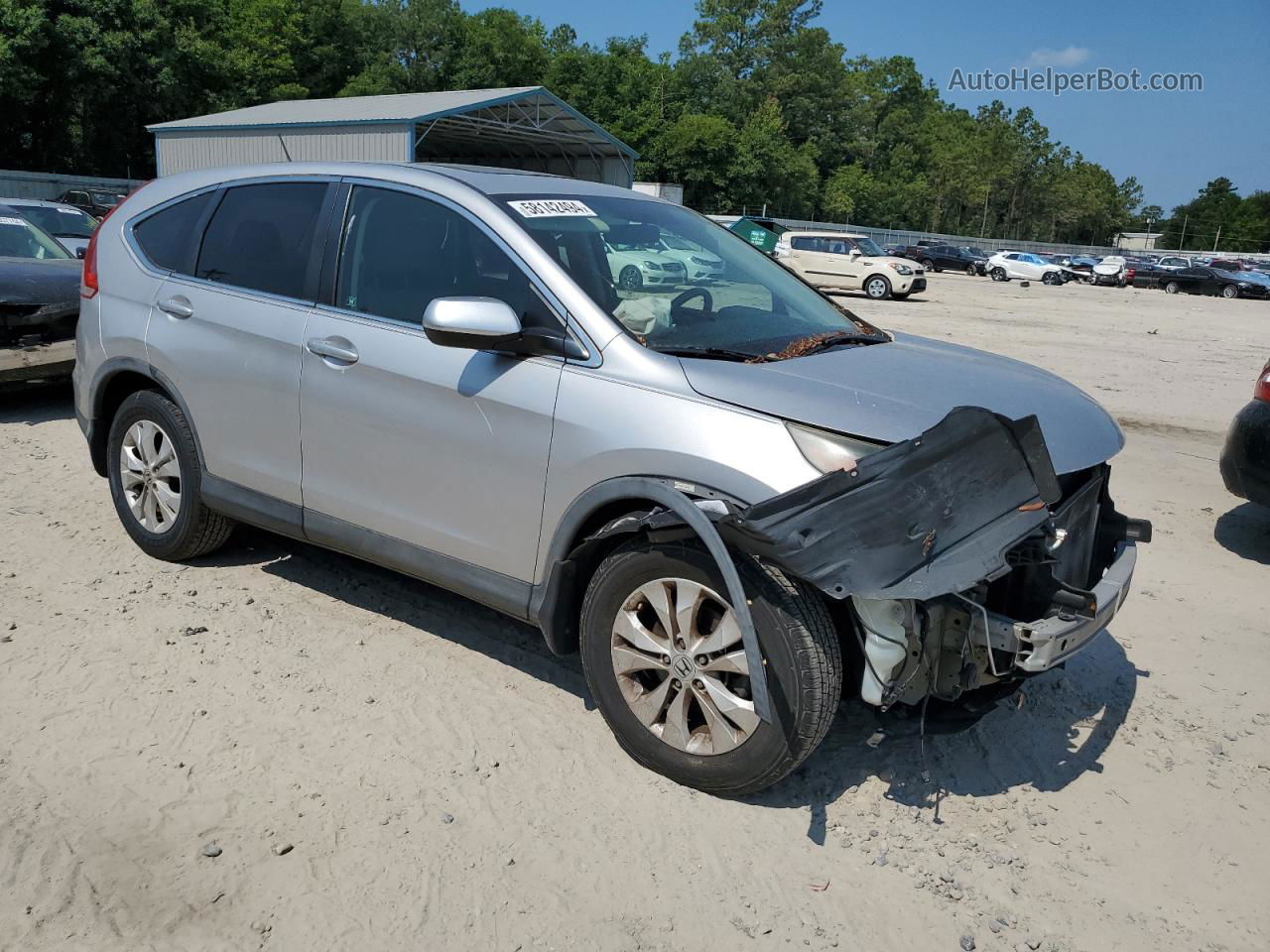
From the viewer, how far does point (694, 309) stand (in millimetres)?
3684

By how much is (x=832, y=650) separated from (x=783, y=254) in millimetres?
27427

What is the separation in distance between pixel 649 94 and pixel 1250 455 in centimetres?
7566

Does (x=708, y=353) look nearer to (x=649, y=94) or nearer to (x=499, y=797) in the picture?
(x=499, y=797)

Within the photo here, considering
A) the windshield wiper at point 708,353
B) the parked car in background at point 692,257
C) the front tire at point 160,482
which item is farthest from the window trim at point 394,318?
the front tire at point 160,482

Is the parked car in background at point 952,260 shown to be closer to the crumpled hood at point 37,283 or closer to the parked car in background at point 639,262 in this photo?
the crumpled hood at point 37,283

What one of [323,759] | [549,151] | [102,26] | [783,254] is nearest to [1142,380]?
[323,759]

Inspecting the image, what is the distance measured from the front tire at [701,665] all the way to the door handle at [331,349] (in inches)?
53.5

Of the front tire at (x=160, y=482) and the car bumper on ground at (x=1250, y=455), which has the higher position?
the car bumper on ground at (x=1250, y=455)

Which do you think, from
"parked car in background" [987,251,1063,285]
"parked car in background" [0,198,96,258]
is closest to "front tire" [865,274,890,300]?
"parked car in background" [987,251,1063,285]

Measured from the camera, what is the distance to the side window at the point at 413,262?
142 inches

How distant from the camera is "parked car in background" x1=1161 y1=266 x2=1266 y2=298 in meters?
39.6

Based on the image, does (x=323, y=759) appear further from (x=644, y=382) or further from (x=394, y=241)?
(x=394, y=241)

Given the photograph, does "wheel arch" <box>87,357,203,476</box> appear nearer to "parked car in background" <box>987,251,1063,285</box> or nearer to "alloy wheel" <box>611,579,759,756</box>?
"alloy wheel" <box>611,579,759,756</box>

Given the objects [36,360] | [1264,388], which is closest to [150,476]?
[36,360]
